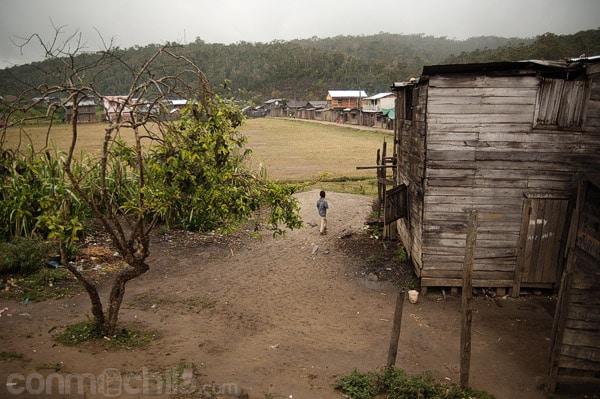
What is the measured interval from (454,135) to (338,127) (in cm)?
4752

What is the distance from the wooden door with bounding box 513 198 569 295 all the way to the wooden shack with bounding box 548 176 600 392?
2.75 metres

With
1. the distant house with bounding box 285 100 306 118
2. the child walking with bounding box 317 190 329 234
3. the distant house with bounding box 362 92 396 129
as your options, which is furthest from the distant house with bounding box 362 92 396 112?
the child walking with bounding box 317 190 329 234

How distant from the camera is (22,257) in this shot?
31.6ft

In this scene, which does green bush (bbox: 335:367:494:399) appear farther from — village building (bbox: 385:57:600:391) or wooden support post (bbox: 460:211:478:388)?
village building (bbox: 385:57:600:391)

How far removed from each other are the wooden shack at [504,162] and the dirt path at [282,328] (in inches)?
40.9

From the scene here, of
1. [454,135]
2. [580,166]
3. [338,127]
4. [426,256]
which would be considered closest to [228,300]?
[426,256]

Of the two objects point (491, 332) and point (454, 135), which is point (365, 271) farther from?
point (454, 135)

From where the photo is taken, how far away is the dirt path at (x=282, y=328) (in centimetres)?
616

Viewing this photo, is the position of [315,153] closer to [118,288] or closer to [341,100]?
[118,288]

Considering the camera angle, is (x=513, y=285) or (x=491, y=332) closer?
(x=491, y=332)

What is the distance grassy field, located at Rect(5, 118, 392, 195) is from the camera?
72.7ft

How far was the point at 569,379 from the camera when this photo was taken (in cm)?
620

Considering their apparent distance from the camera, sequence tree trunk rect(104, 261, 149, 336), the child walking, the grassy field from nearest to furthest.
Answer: tree trunk rect(104, 261, 149, 336), the child walking, the grassy field

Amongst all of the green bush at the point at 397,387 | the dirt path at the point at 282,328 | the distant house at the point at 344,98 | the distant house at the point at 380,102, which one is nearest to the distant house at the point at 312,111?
the distant house at the point at 344,98
